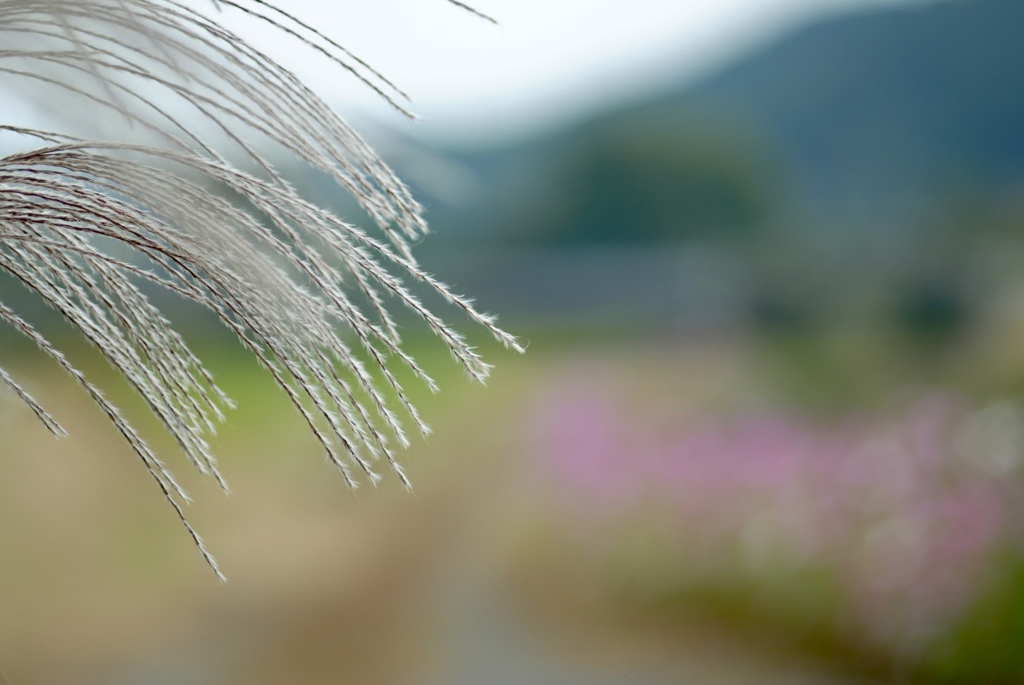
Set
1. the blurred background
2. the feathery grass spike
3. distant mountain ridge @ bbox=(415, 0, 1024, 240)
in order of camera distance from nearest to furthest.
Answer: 1. the feathery grass spike
2. the blurred background
3. distant mountain ridge @ bbox=(415, 0, 1024, 240)

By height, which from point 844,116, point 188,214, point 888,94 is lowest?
point 188,214

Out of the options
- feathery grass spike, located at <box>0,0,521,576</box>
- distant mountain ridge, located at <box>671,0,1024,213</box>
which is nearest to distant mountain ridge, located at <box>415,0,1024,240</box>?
distant mountain ridge, located at <box>671,0,1024,213</box>

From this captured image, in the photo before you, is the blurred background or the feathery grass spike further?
the blurred background

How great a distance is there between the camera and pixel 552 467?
12.1ft

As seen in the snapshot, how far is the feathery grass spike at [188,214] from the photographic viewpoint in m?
0.55

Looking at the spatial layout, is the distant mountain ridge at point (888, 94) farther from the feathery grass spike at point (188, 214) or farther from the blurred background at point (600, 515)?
the feathery grass spike at point (188, 214)

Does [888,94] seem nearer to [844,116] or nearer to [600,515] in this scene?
[844,116]

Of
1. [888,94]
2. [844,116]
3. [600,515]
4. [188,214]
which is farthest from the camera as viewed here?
[844,116]

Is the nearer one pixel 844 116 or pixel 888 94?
pixel 888 94

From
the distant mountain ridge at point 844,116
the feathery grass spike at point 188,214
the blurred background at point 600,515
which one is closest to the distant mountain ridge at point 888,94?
the distant mountain ridge at point 844,116

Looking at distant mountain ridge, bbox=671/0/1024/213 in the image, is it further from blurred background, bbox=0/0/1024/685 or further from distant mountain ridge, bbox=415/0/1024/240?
blurred background, bbox=0/0/1024/685

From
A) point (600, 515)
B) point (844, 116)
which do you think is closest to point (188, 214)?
point (600, 515)

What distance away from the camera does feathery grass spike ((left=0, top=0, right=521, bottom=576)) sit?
21.7 inches

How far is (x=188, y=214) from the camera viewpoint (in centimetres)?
54
